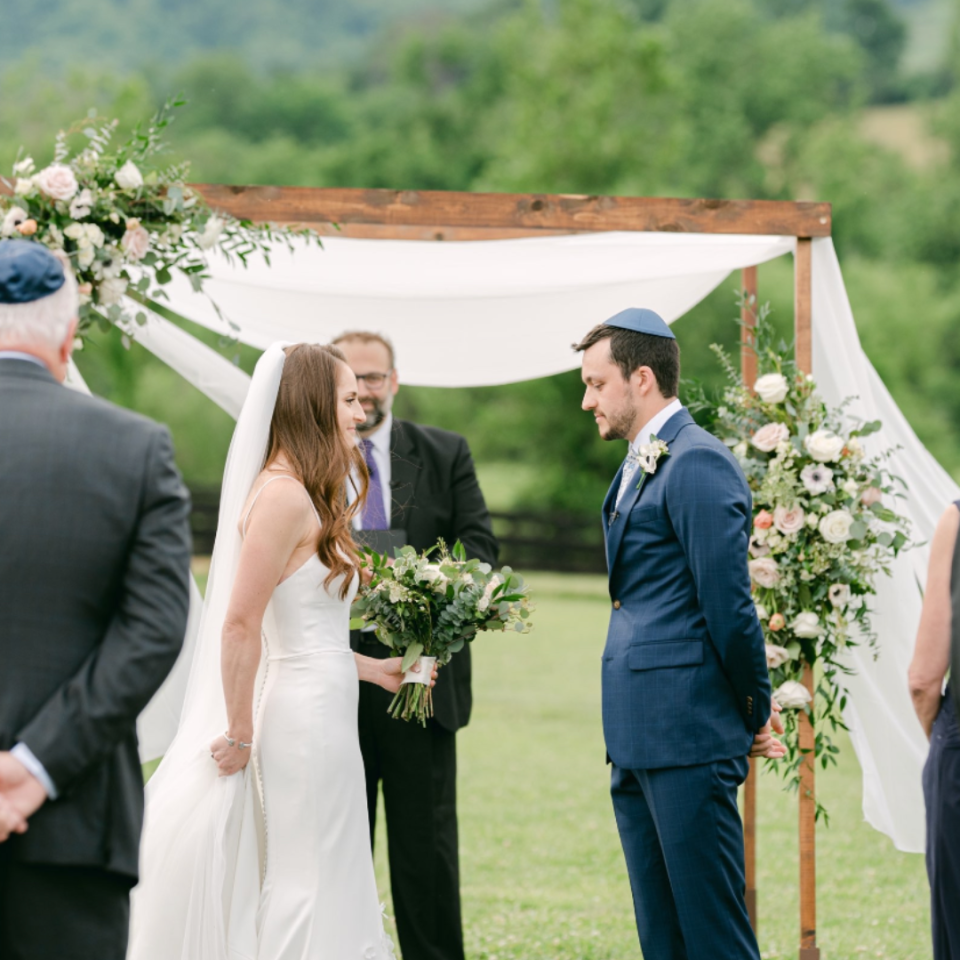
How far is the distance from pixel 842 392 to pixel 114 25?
348 feet

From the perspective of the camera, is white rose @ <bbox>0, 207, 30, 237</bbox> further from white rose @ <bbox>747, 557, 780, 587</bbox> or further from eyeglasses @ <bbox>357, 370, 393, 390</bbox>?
white rose @ <bbox>747, 557, 780, 587</bbox>

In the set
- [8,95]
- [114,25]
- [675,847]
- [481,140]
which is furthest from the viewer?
[114,25]

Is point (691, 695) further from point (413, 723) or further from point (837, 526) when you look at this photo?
point (837, 526)

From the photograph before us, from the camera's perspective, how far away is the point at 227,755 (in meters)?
3.80

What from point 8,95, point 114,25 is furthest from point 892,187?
point 114,25

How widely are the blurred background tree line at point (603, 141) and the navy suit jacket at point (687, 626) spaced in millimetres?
2587

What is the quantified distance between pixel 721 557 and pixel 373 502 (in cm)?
200

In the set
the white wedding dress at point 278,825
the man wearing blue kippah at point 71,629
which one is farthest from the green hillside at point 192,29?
the man wearing blue kippah at point 71,629

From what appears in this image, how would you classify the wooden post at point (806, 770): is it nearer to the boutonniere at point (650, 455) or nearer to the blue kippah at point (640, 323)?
the blue kippah at point (640, 323)

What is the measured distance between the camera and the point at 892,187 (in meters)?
51.0

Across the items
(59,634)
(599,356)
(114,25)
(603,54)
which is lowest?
(59,634)

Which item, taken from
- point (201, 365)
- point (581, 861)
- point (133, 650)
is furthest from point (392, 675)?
point (581, 861)

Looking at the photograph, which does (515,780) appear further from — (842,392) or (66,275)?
Result: (66,275)

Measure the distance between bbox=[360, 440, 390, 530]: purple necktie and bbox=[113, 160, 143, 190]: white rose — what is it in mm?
1507
